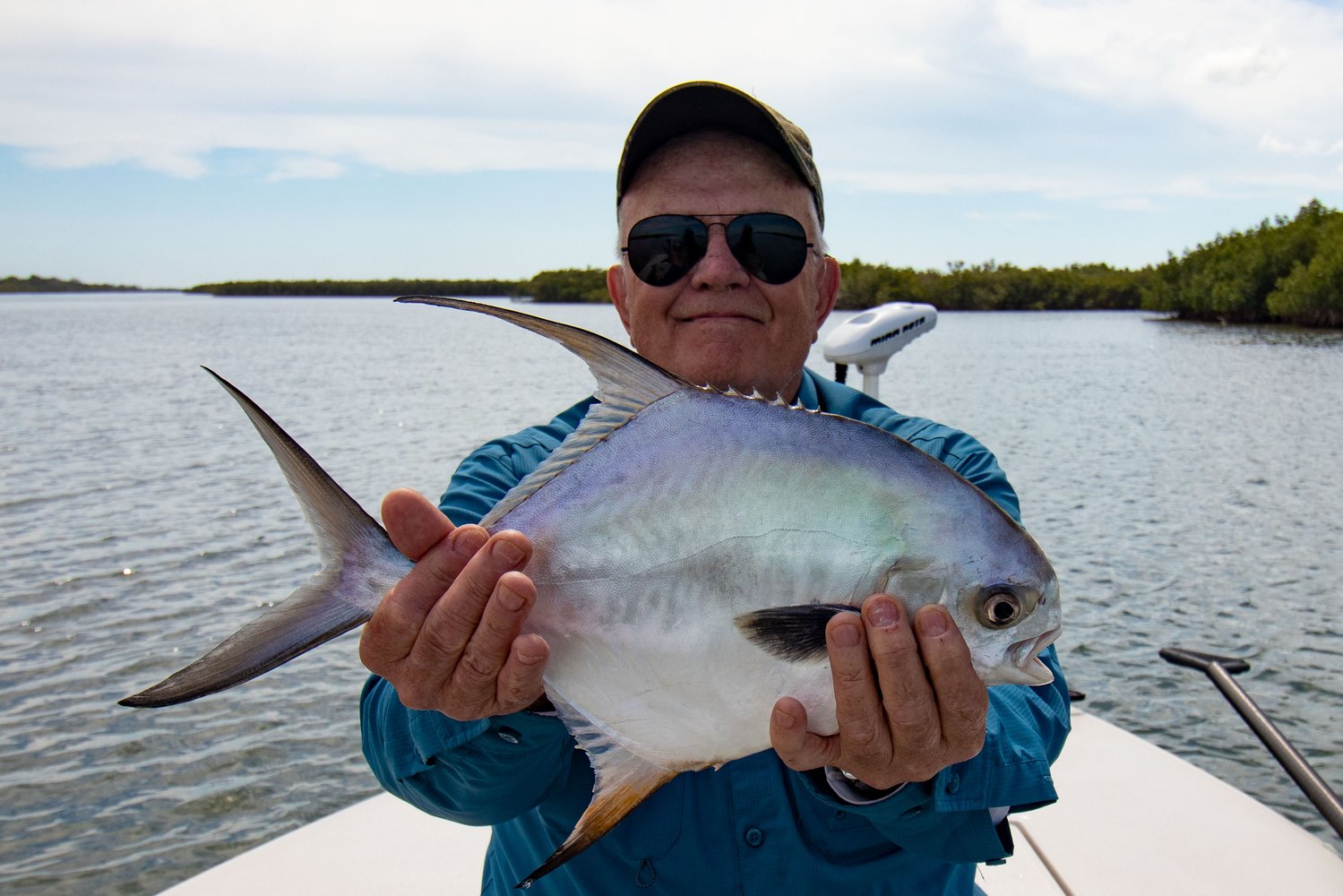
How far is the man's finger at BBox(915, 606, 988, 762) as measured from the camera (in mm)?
1543

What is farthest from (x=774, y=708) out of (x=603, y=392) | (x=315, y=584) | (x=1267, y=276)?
(x=1267, y=276)

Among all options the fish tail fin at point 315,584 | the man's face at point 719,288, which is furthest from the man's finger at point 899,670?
the man's face at point 719,288

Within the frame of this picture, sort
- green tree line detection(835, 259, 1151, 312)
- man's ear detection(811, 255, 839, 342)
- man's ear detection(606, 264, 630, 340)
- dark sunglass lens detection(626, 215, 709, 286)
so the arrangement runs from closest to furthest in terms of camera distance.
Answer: dark sunglass lens detection(626, 215, 709, 286)
man's ear detection(606, 264, 630, 340)
man's ear detection(811, 255, 839, 342)
green tree line detection(835, 259, 1151, 312)

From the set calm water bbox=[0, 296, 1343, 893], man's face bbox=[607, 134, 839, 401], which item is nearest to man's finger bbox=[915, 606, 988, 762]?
man's face bbox=[607, 134, 839, 401]

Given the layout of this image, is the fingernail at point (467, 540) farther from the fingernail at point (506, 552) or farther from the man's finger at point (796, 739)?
the man's finger at point (796, 739)

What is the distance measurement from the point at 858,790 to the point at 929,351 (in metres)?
46.4

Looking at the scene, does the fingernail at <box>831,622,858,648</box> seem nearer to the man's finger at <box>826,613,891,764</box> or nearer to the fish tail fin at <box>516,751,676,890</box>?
the man's finger at <box>826,613,891,764</box>

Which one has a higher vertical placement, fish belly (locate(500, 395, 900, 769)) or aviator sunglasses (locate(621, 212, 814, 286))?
aviator sunglasses (locate(621, 212, 814, 286))

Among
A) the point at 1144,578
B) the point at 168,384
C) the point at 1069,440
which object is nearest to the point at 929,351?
the point at 1069,440

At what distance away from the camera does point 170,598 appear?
9.66 meters

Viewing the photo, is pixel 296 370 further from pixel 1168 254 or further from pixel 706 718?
pixel 1168 254

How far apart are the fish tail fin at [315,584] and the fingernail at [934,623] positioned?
0.88 m

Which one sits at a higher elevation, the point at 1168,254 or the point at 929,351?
the point at 1168,254

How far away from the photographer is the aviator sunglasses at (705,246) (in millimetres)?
2424
